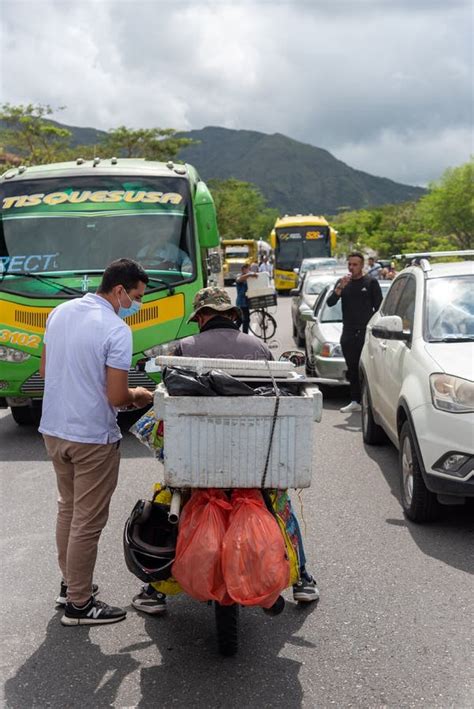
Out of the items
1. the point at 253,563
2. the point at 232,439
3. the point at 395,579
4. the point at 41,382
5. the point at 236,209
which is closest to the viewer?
the point at 253,563

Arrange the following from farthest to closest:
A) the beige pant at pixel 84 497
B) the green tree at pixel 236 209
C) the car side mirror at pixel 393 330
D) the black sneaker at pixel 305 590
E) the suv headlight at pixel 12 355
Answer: the green tree at pixel 236 209
the suv headlight at pixel 12 355
the car side mirror at pixel 393 330
the black sneaker at pixel 305 590
the beige pant at pixel 84 497

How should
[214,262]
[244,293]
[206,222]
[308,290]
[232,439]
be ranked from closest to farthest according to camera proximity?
[232,439], [206,222], [214,262], [244,293], [308,290]

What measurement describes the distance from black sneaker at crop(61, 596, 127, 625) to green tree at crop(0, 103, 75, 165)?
48.2 m

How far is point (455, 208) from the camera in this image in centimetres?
6078

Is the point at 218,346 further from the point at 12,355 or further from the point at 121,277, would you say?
the point at 12,355

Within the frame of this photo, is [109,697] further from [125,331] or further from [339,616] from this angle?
[125,331]

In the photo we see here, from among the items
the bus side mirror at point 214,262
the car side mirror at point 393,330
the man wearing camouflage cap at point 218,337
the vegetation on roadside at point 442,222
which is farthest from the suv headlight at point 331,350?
the vegetation on roadside at point 442,222

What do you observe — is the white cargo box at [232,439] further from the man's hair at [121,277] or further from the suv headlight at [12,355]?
the suv headlight at [12,355]

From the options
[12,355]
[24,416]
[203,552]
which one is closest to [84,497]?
[203,552]

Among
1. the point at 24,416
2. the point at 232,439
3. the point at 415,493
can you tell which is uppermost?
the point at 232,439

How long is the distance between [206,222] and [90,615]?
19.7 feet

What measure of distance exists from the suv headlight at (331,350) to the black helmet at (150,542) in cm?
708

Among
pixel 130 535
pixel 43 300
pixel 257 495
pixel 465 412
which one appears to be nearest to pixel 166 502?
pixel 130 535

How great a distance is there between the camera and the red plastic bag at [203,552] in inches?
143
